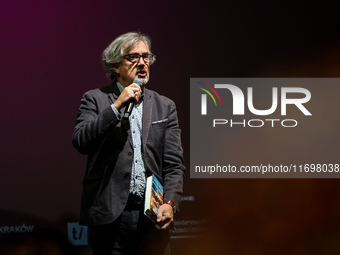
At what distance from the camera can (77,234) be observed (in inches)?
116

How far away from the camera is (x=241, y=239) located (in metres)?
3.17

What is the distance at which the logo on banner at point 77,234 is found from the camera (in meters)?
2.93

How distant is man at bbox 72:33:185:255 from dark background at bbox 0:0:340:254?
127 cm

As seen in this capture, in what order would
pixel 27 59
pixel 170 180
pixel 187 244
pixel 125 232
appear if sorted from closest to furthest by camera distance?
pixel 125 232, pixel 170 180, pixel 27 59, pixel 187 244

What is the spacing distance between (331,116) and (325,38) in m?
0.68

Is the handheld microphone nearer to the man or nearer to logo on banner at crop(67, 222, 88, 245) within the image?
the man

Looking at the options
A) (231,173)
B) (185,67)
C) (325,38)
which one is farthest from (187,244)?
(325,38)

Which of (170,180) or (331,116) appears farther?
(331,116)

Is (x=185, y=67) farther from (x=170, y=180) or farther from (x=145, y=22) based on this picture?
(x=170, y=180)

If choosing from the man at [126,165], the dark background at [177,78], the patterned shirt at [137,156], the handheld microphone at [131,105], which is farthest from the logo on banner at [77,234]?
the handheld microphone at [131,105]

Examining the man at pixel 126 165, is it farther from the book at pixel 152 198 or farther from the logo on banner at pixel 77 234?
the logo on banner at pixel 77 234

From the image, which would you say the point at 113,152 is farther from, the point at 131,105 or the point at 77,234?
the point at 77,234

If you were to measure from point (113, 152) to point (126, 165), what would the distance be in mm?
84

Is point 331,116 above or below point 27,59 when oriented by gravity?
below
